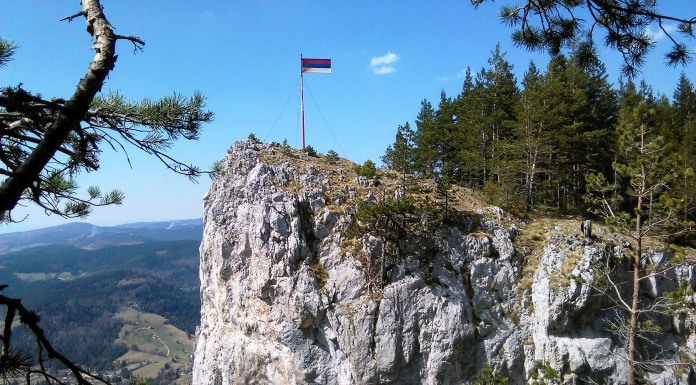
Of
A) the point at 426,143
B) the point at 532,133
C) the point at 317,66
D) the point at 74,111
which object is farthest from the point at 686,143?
the point at 74,111

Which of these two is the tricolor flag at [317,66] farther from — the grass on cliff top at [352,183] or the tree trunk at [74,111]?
the tree trunk at [74,111]

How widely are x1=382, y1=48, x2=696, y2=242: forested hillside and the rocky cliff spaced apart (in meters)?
3.31

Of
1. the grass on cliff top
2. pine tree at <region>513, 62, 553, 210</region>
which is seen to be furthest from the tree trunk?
pine tree at <region>513, 62, 553, 210</region>

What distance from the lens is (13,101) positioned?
2.70 meters

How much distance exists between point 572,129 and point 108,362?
151476 mm

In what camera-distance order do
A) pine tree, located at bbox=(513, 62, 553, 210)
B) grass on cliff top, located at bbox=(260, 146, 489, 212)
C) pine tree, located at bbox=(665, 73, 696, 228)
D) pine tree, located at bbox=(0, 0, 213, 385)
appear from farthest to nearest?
pine tree, located at bbox=(513, 62, 553, 210) < grass on cliff top, located at bbox=(260, 146, 489, 212) < pine tree, located at bbox=(665, 73, 696, 228) < pine tree, located at bbox=(0, 0, 213, 385)

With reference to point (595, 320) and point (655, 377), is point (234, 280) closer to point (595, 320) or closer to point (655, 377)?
point (595, 320)

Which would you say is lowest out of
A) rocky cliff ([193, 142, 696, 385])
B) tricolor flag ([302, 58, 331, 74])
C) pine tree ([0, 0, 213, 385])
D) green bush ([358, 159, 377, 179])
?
rocky cliff ([193, 142, 696, 385])

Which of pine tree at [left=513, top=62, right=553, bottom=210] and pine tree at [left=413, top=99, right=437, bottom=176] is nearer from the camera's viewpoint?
pine tree at [left=513, top=62, right=553, bottom=210]

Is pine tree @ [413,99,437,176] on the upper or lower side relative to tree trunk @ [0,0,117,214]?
upper

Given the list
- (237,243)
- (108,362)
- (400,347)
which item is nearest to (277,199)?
(237,243)

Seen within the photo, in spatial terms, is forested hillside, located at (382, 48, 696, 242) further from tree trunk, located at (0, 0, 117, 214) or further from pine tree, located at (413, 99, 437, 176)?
tree trunk, located at (0, 0, 117, 214)

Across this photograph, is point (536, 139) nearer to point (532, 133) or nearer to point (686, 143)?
point (532, 133)

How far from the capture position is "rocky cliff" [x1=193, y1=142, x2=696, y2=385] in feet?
69.2
